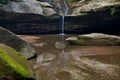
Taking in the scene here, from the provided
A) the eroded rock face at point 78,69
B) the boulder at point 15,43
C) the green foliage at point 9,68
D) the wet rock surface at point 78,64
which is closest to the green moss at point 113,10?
the wet rock surface at point 78,64

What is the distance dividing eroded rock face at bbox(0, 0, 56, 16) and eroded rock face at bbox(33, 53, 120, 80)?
31.0 feet

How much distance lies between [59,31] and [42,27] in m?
1.48

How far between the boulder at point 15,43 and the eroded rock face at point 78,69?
106 centimetres

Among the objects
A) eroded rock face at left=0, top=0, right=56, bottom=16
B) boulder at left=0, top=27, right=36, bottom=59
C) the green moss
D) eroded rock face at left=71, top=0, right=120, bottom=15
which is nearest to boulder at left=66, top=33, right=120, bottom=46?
the green moss

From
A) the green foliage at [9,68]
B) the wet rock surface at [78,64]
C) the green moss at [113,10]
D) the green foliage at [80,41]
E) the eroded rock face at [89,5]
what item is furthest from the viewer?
the eroded rock face at [89,5]

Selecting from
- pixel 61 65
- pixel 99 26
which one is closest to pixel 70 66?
pixel 61 65

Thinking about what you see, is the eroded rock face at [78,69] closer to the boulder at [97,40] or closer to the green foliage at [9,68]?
the green foliage at [9,68]

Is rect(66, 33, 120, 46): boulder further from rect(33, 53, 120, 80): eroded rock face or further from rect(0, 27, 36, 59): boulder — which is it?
rect(0, 27, 36, 59): boulder

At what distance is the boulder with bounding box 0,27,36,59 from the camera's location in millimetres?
10445

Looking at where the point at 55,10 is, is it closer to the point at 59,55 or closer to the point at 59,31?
the point at 59,31

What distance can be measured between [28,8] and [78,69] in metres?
11.8

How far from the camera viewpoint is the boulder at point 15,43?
1045 centimetres

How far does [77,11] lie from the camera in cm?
2019

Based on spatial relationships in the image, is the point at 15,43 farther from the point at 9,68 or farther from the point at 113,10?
the point at 113,10
